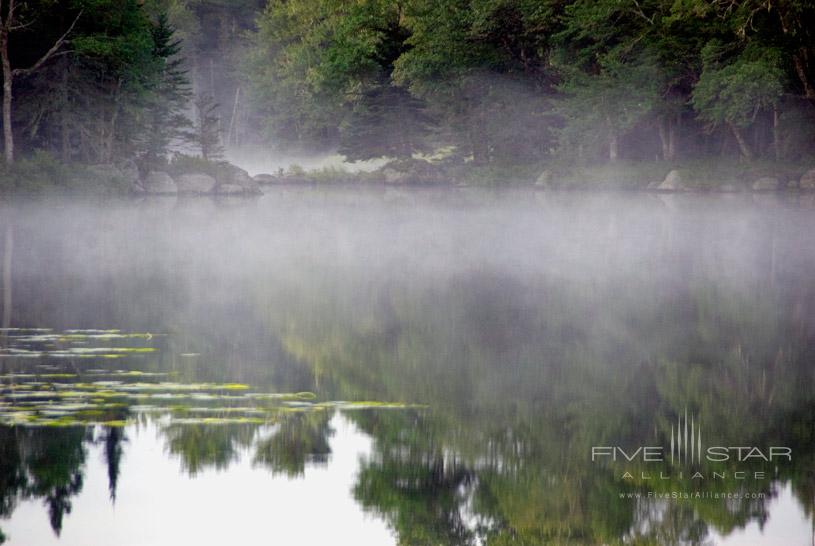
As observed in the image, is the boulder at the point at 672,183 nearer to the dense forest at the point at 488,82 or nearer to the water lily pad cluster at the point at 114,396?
the dense forest at the point at 488,82

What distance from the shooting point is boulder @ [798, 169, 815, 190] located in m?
44.4

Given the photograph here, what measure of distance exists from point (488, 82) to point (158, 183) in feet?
56.6

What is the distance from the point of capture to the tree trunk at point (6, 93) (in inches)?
1423

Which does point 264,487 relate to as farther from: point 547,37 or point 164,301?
point 547,37

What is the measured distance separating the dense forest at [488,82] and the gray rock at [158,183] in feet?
1.84

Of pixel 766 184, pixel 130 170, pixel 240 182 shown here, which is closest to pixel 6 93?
pixel 130 170

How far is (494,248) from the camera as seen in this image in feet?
61.9

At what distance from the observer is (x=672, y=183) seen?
155 ft

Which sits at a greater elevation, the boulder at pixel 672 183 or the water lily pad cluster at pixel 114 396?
the boulder at pixel 672 183

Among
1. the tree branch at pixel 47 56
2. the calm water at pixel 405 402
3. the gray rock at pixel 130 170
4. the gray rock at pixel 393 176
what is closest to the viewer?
the calm water at pixel 405 402

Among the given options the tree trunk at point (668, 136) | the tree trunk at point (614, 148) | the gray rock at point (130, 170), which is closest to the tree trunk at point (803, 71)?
the tree trunk at point (668, 136)

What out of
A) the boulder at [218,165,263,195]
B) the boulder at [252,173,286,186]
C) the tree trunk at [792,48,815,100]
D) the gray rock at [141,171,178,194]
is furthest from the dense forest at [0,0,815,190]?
the boulder at [252,173,286,186]

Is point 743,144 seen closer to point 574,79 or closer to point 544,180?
point 574,79

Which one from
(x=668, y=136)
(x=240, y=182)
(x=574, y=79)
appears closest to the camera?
(x=240, y=182)
